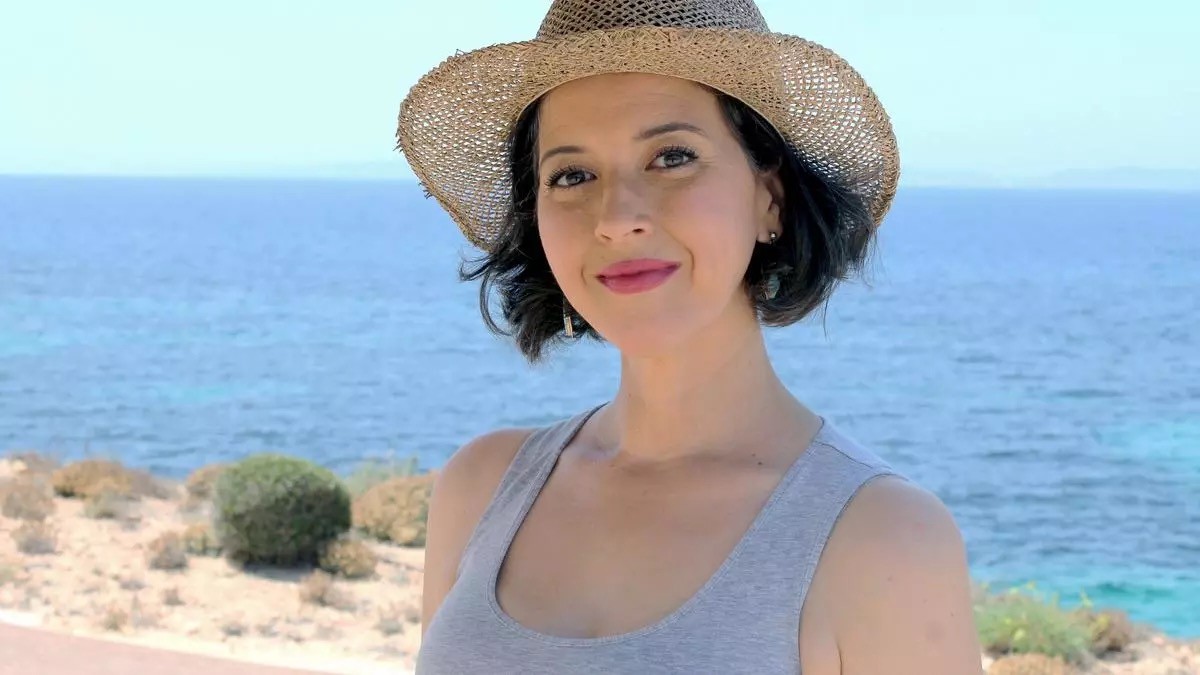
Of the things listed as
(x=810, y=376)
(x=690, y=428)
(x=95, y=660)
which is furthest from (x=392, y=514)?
(x=810, y=376)

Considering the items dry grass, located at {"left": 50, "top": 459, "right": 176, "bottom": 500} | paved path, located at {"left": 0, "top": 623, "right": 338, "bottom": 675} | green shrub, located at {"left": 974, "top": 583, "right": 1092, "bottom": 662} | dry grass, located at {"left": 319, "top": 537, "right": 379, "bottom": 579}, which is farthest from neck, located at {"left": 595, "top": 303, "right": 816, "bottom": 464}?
dry grass, located at {"left": 50, "top": 459, "right": 176, "bottom": 500}

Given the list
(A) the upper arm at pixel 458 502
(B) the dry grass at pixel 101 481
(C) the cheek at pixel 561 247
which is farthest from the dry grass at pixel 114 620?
(C) the cheek at pixel 561 247

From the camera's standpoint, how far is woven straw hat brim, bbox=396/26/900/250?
58.3 inches

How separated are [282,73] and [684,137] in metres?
83.5

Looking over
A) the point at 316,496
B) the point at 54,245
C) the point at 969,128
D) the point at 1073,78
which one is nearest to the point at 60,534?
the point at 316,496

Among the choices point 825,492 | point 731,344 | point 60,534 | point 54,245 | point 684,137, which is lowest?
point 54,245

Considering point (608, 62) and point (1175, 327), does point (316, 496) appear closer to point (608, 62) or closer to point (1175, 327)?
point (608, 62)

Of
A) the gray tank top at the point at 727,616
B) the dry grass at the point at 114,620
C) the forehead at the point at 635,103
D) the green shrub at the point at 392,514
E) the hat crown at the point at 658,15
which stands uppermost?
the hat crown at the point at 658,15

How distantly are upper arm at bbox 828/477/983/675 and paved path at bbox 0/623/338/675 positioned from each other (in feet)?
13.8

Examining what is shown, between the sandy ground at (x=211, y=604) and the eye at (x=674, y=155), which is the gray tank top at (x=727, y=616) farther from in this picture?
the sandy ground at (x=211, y=604)

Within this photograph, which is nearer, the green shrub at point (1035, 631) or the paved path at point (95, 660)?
the paved path at point (95, 660)

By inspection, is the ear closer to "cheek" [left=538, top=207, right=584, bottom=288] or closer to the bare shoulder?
"cheek" [left=538, top=207, right=584, bottom=288]

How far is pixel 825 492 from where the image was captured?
54.5 inches

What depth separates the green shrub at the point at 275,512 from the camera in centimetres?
794
